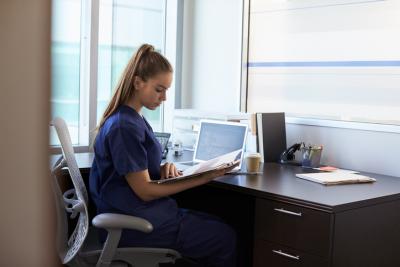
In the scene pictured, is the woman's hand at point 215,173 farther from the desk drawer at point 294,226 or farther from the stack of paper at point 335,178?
the stack of paper at point 335,178

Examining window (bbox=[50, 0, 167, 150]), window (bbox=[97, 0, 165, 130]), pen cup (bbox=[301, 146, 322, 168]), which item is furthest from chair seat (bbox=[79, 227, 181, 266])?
window (bbox=[97, 0, 165, 130])

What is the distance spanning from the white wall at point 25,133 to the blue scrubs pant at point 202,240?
1.69 meters

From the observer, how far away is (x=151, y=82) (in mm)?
2049

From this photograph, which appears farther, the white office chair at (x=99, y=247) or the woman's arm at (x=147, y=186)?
the woman's arm at (x=147, y=186)

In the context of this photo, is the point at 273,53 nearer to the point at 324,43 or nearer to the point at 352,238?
the point at 324,43

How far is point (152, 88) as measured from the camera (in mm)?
2051

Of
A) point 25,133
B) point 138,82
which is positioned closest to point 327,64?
point 138,82

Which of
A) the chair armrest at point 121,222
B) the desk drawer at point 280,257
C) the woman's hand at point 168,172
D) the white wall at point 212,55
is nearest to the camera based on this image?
the chair armrest at point 121,222

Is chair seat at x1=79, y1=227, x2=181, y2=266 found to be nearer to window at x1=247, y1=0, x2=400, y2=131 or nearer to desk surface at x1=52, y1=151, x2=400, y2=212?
desk surface at x1=52, y1=151, x2=400, y2=212

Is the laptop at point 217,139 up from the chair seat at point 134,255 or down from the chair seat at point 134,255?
up

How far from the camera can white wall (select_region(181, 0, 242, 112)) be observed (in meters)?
3.27

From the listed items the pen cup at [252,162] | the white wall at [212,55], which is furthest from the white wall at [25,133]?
the white wall at [212,55]

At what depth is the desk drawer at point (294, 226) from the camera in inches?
72.7

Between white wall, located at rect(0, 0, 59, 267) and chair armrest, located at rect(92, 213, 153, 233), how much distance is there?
4.97 feet
